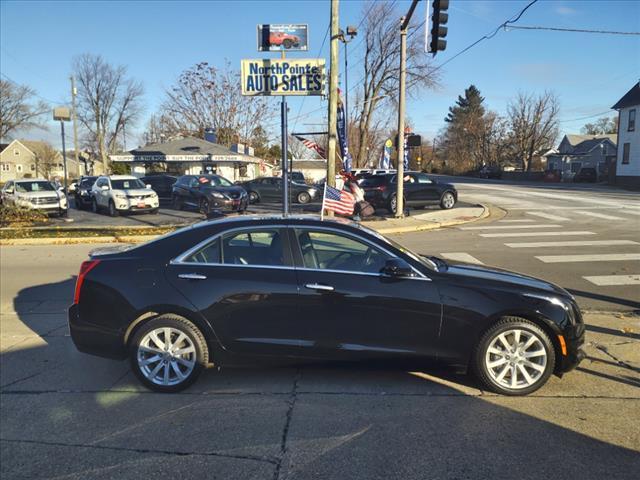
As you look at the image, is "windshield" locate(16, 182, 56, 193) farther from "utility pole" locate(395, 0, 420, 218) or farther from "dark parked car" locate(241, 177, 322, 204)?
"utility pole" locate(395, 0, 420, 218)

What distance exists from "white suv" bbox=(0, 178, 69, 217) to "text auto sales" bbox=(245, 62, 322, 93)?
406 inches

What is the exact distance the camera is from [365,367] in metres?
4.28

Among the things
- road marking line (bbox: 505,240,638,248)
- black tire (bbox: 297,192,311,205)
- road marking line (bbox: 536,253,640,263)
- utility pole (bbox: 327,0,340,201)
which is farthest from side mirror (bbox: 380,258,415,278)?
black tire (bbox: 297,192,311,205)

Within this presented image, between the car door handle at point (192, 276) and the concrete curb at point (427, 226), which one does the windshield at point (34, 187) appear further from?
the car door handle at point (192, 276)

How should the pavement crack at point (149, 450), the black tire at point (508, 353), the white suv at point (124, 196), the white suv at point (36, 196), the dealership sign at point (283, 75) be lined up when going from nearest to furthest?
1. the pavement crack at point (149, 450)
2. the black tire at point (508, 353)
3. the dealership sign at point (283, 75)
4. the white suv at point (36, 196)
5. the white suv at point (124, 196)

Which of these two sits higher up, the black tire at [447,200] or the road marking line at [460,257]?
the black tire at [447,200]

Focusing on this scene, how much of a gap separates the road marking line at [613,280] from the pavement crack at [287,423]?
19.1 ft

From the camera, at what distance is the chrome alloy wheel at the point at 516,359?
13.5 ft

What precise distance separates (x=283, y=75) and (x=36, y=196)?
11630mm

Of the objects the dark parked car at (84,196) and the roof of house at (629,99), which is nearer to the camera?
the dark parked car at (84,196)

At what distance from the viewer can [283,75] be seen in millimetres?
15000

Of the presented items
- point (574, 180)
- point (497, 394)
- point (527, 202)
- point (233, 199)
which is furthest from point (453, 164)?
point (497, 394)

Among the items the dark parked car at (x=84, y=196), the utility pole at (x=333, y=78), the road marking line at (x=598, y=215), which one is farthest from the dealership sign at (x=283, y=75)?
the dark parked car at (x=84, y=196)

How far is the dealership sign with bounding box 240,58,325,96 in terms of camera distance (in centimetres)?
1493
